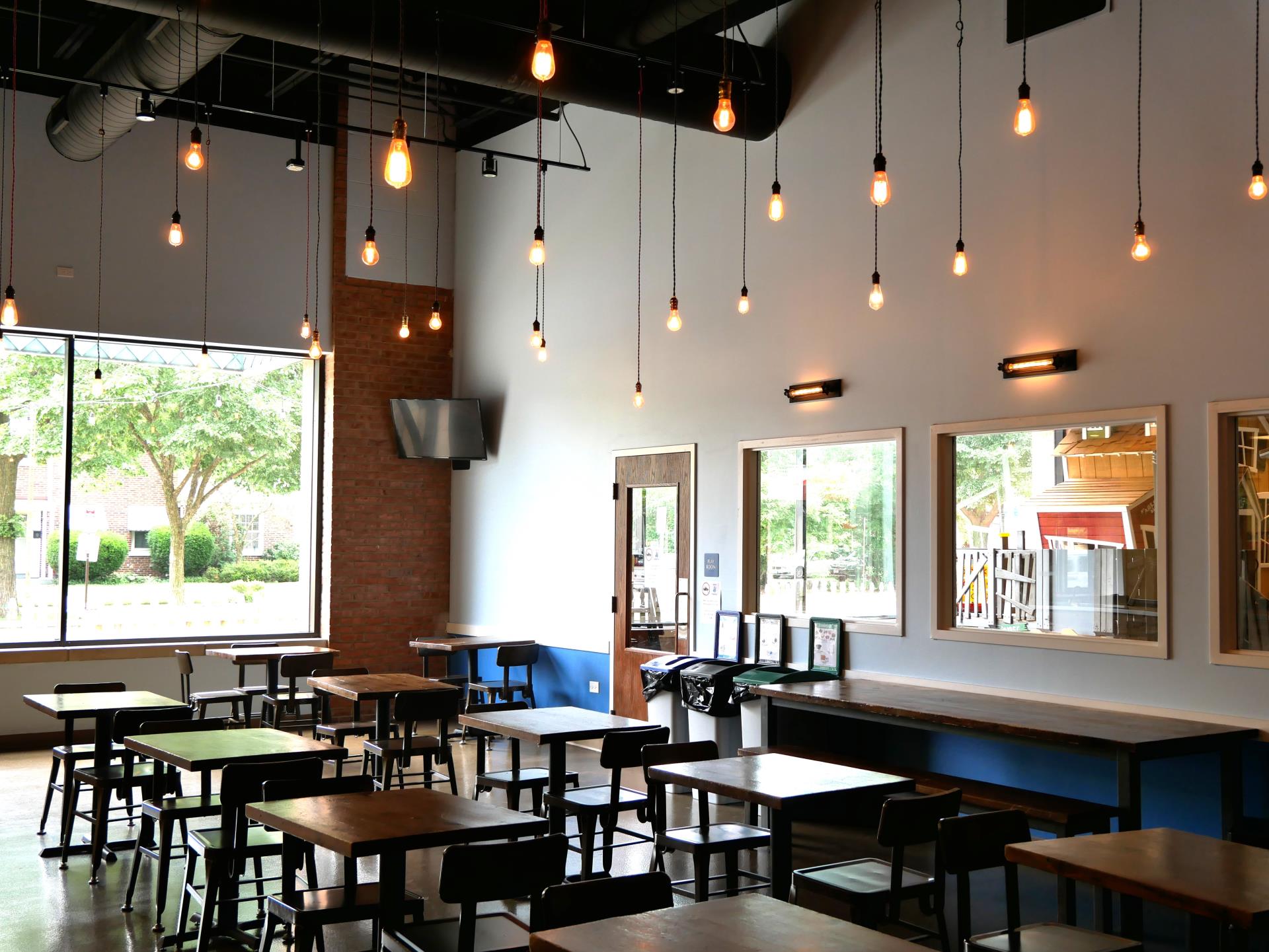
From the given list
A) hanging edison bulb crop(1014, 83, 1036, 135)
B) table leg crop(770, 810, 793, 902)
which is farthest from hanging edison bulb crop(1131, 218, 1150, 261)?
table leg crop(770, 810, 793, 902)

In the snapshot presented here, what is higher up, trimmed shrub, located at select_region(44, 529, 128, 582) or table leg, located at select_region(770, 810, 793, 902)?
trimmed shrub, located at select_region(44, 529, 128, 582)

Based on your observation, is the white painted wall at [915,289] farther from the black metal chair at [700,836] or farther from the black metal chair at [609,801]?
the black metal chair at [609,801]

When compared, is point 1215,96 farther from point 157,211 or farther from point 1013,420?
point 157,211

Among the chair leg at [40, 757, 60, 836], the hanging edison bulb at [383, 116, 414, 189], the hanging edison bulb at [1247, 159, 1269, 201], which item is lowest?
the chair leg at [40, 757, 60, 836]

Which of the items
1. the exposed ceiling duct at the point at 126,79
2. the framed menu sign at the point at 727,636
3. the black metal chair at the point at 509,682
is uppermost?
the exposed ceiling duct at the point at 126,79

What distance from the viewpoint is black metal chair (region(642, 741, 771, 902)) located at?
4906mm

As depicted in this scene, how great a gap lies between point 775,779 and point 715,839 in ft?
1.43

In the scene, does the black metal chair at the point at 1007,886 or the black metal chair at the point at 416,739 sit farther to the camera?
the black metal chair at the point at 416,739

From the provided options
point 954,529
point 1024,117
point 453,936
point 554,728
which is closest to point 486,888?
point 453,936

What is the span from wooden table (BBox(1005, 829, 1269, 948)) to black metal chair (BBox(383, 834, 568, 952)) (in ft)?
4.71

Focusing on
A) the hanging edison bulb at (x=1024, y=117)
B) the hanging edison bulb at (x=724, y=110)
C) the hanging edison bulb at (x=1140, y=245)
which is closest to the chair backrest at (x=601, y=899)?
the hanging edison bulb at (x=724, y=110)

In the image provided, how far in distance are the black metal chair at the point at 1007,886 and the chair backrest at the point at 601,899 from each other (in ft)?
3.56

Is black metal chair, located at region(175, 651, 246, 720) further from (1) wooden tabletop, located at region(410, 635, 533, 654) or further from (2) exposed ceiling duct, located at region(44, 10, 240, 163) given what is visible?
(2) exposed ceiling duct, located at region(44, 10, 240, 163)

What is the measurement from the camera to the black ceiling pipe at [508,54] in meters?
6.63
